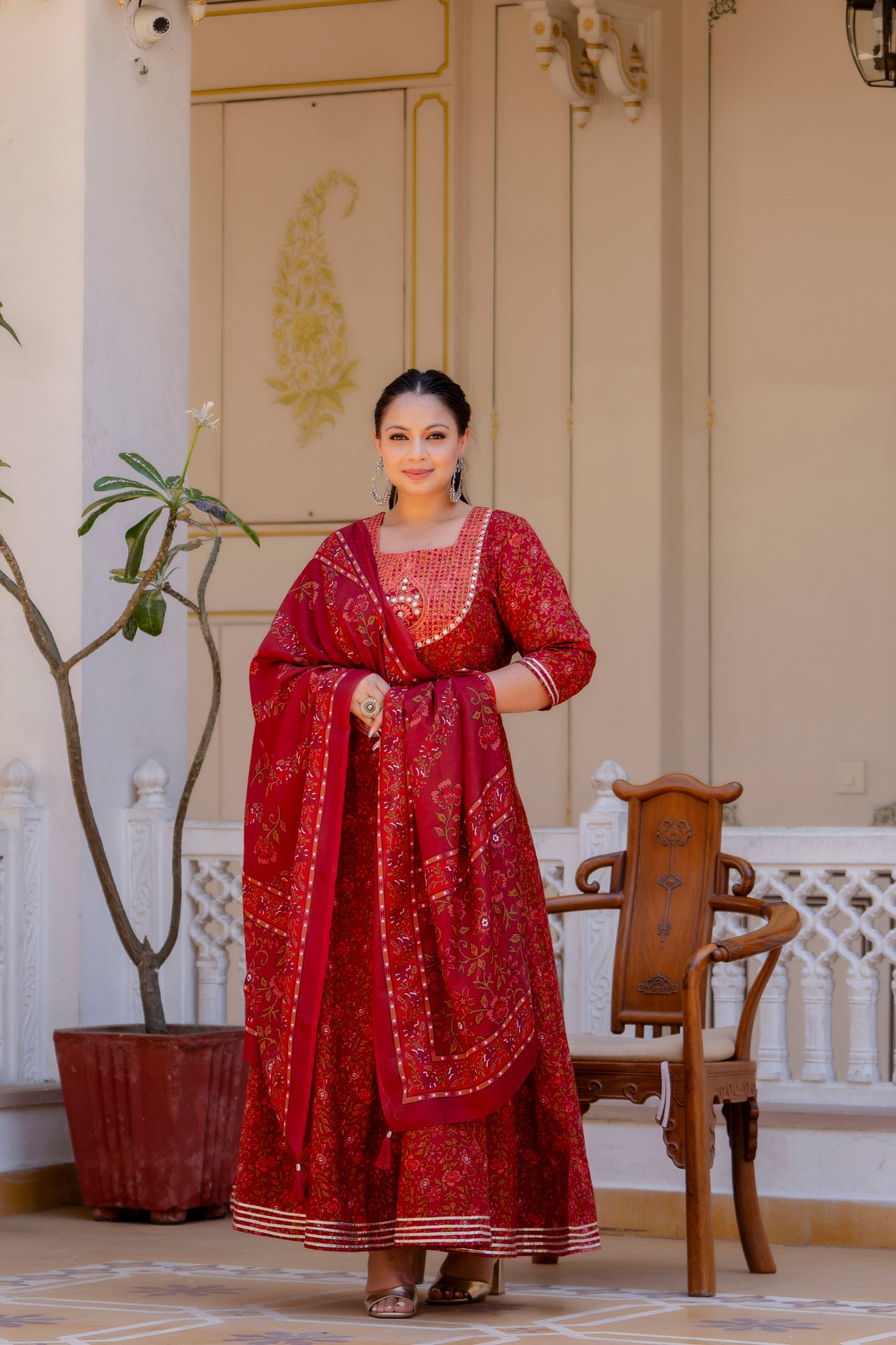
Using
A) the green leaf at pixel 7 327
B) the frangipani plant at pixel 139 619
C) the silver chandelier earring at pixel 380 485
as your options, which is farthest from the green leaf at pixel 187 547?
the silver chandelier earring at pixel 380 485

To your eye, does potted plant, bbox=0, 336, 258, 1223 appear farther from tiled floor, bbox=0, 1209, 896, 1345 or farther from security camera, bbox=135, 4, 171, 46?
security camera, bbox=135, 4, 171, 46

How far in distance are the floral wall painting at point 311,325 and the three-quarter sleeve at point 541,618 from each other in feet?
11.6

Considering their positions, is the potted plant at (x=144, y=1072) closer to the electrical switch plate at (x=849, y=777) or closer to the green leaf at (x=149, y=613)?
the green leaf at (x=149, y=613)

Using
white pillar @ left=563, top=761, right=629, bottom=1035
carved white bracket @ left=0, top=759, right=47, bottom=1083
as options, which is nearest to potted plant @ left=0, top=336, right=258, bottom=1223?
carved white bracket @ left=0, top=759, right=47, bottom=1083

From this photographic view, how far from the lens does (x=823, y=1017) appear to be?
13.0 ft

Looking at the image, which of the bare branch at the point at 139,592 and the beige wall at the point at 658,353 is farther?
the beige wall at the point at 658,353

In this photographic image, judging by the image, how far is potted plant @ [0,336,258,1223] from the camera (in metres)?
3.93

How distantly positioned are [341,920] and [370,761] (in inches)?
10.0

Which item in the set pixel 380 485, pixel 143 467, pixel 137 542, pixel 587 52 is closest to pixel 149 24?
pixel 143 467

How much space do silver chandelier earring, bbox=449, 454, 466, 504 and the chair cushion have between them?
3.24ft

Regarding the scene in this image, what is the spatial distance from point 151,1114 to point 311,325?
3348 millimetres

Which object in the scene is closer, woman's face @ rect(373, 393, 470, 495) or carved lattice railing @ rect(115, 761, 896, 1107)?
woman's face @ rect(373, 393, 470, 495)

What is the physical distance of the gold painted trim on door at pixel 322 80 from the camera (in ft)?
20.9

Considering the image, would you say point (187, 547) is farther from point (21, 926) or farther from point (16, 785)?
point (21, 926)
